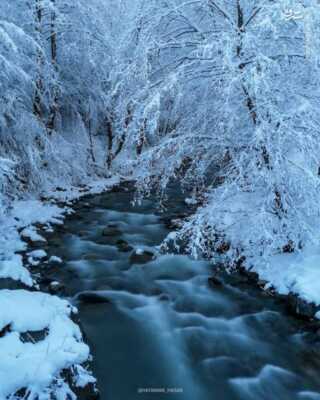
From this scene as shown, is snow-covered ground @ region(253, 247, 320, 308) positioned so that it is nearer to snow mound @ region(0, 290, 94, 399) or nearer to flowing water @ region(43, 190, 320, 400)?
flowing water @ region(43, 190, 320, 400)

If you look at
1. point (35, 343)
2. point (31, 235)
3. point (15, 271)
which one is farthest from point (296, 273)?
point (31, 235)

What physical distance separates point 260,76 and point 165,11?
266cm

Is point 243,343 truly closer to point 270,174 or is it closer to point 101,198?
point 270,174

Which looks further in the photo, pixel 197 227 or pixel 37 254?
pixel 37 254

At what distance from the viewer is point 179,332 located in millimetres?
5594

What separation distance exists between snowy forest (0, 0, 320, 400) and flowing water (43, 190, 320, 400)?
1.1 inches

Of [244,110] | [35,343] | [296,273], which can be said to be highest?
[244,110]

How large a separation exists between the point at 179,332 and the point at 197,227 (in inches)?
67.3

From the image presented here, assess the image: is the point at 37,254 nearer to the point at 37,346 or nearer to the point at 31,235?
the point at 31,235

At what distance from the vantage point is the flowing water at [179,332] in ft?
14.9

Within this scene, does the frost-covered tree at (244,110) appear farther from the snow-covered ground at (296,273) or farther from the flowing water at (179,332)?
the flowing water at (179,332)

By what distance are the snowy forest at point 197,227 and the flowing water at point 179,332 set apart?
0.03 metres

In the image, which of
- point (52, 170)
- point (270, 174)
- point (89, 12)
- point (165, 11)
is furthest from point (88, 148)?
point (270, 174)

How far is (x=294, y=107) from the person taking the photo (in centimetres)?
625
